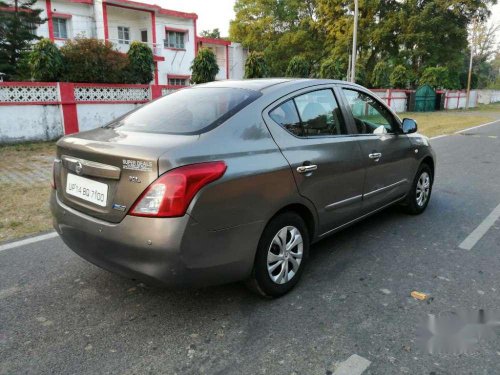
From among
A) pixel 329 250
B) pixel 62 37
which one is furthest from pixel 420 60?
pixel 329 250

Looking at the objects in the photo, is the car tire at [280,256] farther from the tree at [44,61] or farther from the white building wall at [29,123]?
the tree at [44,61]

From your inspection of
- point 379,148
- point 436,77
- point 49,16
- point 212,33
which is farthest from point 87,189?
point 212,33

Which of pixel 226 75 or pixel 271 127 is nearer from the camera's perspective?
pixel 271 127

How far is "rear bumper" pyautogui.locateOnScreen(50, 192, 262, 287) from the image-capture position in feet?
8.13

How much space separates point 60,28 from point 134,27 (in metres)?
4.95

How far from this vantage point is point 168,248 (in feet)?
8.11

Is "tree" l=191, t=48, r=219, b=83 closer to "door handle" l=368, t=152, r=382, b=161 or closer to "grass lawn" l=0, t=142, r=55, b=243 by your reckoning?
"grass lawn" l=0, t=142, r=55, b=243

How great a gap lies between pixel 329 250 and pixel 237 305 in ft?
4.53

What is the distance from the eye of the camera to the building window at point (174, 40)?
29.6 m

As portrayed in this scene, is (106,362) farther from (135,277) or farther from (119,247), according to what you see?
(119,247)

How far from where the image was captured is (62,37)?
25984 mm

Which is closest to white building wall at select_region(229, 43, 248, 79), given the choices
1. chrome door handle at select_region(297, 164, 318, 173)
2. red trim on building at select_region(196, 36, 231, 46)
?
red trim on building at select_region(196, 36, 231, 46)

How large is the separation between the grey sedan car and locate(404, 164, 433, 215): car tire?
4.07ft

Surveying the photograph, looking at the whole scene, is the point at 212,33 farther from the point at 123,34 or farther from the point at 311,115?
the point at 311,115
